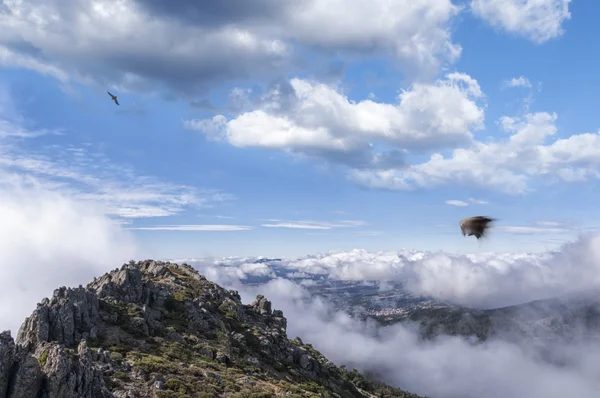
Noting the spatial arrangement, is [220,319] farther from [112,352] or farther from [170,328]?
[112,352]

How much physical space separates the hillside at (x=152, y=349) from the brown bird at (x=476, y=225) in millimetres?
41280

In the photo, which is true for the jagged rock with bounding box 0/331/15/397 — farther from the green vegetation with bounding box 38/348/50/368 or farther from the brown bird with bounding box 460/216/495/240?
the brown bird with bounding box 460/216/495/240

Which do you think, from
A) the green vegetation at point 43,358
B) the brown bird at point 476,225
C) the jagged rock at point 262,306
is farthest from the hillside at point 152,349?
the brown bird at point 476,225

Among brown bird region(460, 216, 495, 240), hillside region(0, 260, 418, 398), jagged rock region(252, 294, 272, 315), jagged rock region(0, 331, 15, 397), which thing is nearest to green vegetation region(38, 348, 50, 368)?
hillside region(0, 260, 418, 398)

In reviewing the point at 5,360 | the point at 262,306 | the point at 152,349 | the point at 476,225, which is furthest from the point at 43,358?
the point at 262,306

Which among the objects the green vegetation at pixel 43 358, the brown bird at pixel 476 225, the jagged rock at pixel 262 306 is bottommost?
the jagged rock at pixel 262 306

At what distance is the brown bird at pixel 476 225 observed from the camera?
23812 millimetres

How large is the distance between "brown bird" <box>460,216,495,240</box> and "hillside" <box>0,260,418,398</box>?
41.3m

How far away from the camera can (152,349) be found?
6906 centimetres

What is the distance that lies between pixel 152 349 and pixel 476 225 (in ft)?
208

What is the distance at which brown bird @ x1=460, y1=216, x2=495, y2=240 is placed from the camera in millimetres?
23812

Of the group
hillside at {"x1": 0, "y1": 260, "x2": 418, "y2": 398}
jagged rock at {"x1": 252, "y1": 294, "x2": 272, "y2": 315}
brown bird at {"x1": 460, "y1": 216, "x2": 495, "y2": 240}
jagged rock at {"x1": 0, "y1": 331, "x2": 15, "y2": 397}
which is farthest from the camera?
jagged rock at {"x1": 252, "y1": 294, "x2": 272, "y2": 315}

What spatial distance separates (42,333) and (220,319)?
4729 centimetres

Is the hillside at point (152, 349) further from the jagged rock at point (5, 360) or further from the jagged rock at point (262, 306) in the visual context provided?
the jagged rock at point (262, 306)
